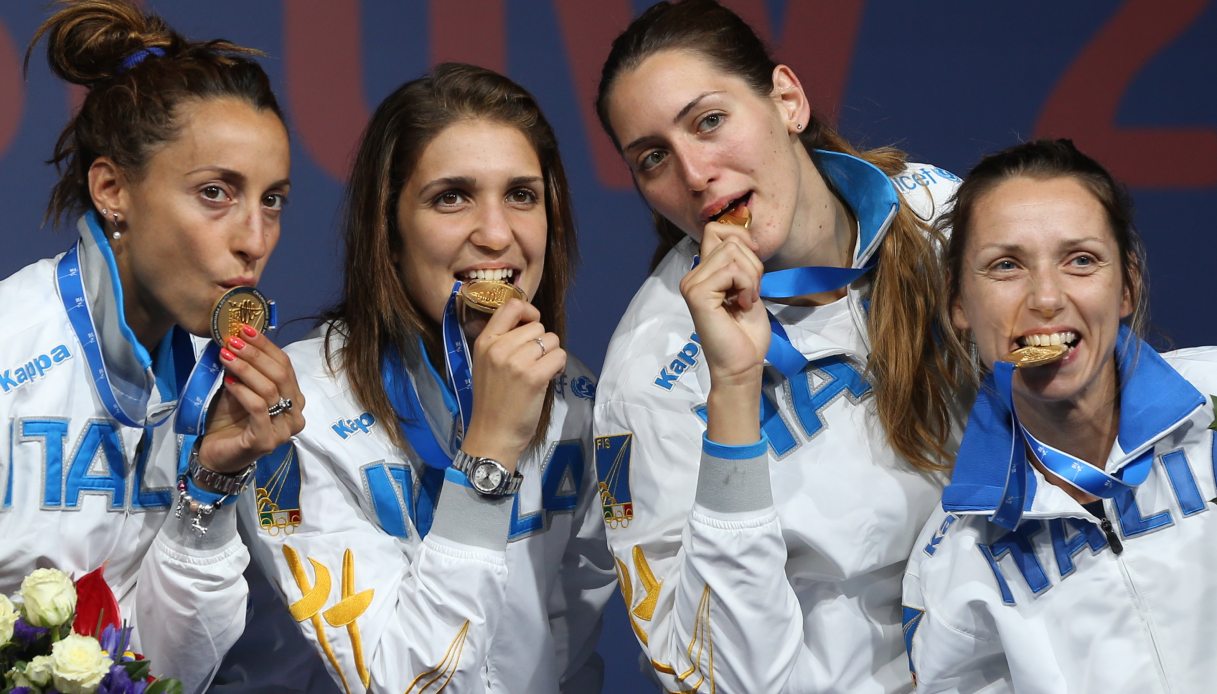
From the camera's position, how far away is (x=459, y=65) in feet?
7.52

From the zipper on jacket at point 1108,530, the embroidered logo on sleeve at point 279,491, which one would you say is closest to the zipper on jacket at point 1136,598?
the zipper on jacket at point 1108,530

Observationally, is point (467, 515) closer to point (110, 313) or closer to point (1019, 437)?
point (110, 313)

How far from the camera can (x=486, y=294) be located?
2125 mm

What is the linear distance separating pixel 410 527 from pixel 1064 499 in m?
0.91

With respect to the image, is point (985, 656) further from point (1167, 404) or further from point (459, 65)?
point (459, 65)

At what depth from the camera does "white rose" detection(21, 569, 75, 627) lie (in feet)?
5.62

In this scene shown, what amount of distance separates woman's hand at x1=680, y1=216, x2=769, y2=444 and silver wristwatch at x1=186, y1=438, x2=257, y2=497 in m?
0.62

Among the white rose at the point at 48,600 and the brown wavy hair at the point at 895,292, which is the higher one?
the brown wavy hair at the point at 895,292

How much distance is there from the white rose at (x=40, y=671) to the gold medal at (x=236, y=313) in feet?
1.60

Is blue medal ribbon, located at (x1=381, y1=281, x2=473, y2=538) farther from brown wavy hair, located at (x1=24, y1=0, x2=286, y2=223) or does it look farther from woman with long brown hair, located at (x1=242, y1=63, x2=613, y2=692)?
brown wavy hair, located at (x1=24, y1=0, x2=286, y2=223)

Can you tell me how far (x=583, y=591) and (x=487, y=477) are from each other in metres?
0.45

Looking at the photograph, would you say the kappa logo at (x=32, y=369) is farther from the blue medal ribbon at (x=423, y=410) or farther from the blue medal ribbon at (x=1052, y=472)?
the blue medal ribbon at (x=1052, y=472)

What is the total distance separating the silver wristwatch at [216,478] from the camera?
6.46 feet

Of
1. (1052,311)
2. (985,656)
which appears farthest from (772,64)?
(985,656)
